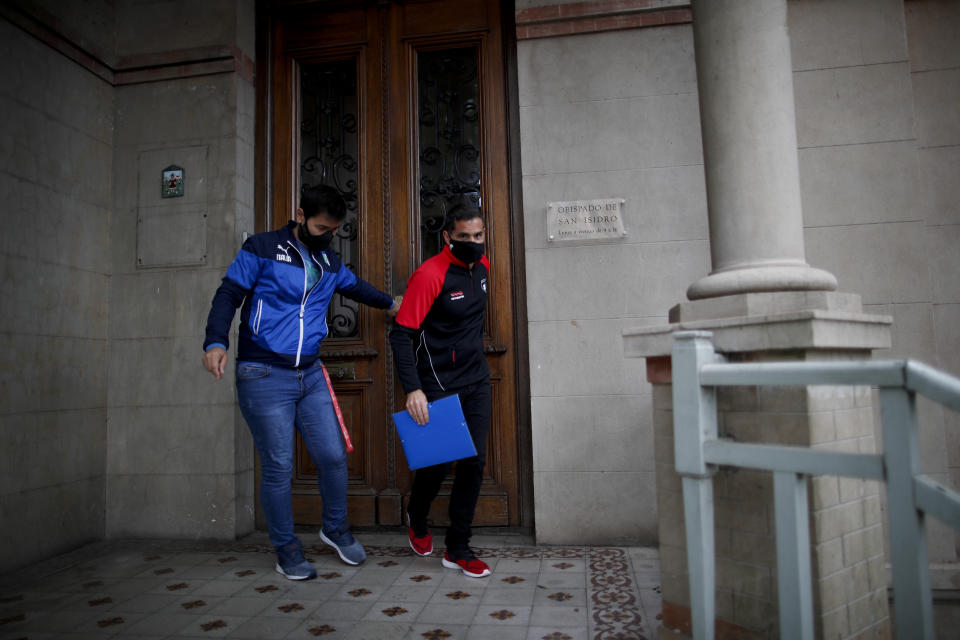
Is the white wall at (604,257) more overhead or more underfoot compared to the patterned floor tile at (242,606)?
more overhead

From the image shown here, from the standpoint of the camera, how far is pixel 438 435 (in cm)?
275

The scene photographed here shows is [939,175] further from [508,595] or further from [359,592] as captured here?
[359,592]

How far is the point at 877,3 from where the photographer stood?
331cm

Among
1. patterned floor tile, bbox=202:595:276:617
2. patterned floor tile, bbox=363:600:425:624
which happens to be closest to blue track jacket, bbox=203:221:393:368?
patterned floor tile, bbox=202:595:276:617

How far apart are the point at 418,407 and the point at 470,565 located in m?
0.82

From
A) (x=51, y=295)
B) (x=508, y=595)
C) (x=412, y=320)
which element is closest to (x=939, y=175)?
(x=412, y=320)

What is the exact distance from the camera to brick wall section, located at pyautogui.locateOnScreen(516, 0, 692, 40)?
3.46 meters

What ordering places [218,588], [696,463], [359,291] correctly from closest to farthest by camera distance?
[696,463] < [218,588] < [359,291]

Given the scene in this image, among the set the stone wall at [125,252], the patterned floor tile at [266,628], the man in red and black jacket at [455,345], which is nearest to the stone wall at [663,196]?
the man in red and black jacket at [455,345]

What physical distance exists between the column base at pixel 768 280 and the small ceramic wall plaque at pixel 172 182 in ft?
10.8

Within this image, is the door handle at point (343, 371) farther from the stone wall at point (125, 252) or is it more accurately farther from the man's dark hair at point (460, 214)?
the man's dark hair at point (460, 214)

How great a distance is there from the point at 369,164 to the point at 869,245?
2970mm

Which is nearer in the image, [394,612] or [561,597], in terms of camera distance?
[394,612]

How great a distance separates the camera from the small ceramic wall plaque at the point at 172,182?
149 inches
